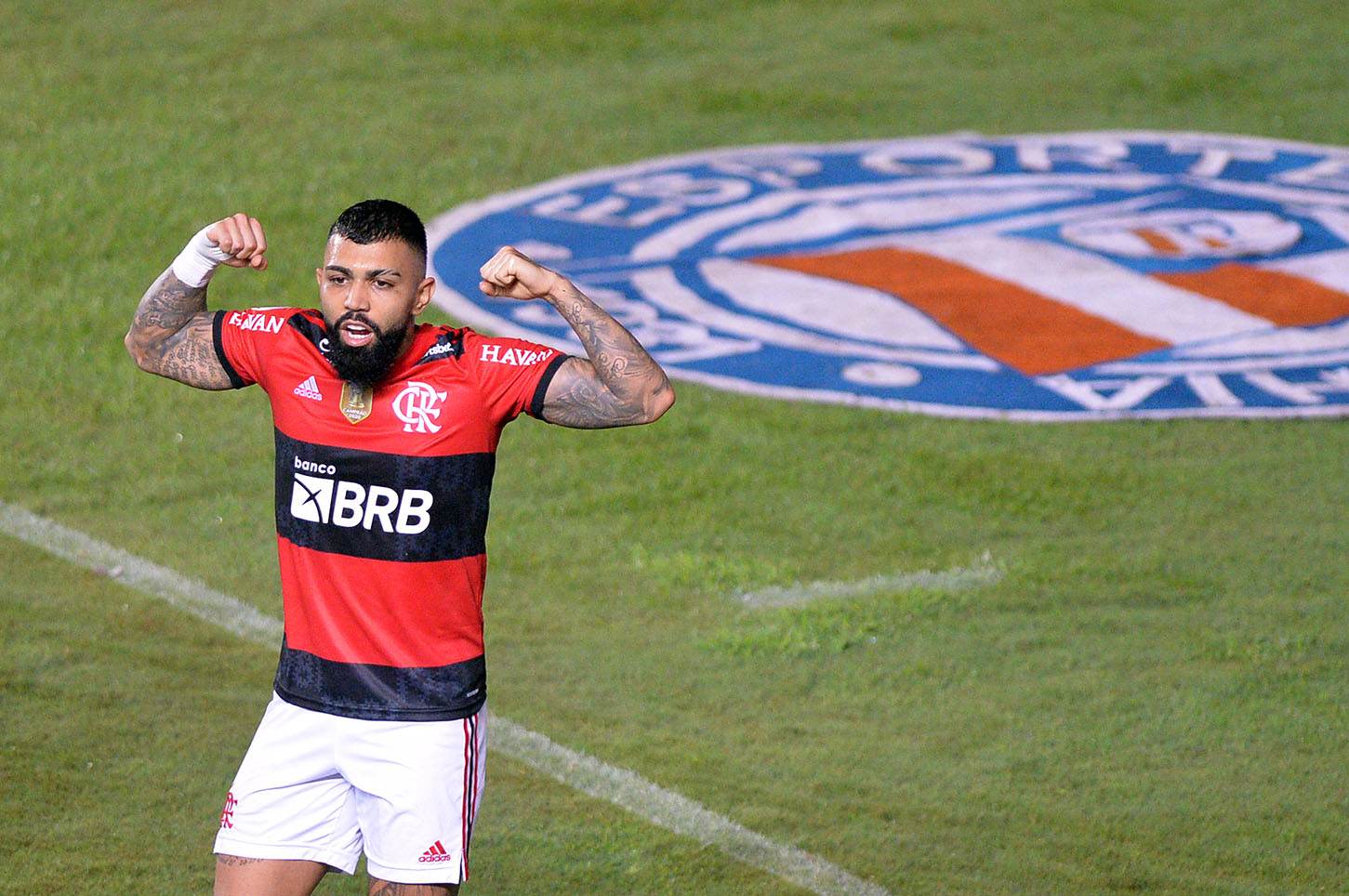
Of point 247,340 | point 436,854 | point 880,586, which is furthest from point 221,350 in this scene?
point 880,586

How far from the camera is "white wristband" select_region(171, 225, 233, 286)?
4.38 meters

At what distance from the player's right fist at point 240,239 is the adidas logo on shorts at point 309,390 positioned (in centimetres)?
28

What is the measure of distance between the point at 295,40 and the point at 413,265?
12226mm

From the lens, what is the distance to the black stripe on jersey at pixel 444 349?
4230 millimetres

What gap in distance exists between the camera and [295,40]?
15.8 meters

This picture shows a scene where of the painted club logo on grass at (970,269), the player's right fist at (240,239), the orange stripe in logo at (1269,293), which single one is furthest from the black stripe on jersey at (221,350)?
the orange stripe in logo at (1269,293)

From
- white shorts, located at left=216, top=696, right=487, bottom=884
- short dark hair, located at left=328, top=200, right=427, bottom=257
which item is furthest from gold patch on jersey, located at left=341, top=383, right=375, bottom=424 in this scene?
white shorts, located at left=216, top=696, right=487, bottom=884

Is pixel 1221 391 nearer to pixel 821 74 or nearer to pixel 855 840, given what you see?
pixel 855 840

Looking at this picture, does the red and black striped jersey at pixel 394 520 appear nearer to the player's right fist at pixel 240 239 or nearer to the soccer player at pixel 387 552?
the soccer player at pixel 387 552

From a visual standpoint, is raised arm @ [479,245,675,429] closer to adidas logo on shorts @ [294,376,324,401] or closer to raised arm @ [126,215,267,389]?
adidas logo on shorts @ [294,376,324,401]

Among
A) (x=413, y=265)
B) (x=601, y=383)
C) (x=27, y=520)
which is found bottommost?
(x=27, y=520)

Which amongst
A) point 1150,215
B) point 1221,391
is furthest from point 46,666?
point 1150,215

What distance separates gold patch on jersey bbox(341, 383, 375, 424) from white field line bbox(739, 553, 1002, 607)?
3.77 m

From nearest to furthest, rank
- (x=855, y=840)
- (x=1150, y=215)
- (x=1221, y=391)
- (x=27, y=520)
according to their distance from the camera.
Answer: (x=855, y=840) → (x=27, y=520) → (x=1221, y=391) → (x=1150, y=215)
